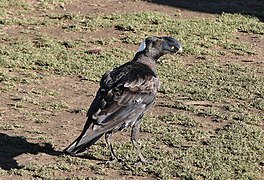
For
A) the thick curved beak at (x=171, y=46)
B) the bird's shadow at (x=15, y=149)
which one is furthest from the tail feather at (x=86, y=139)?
the thick curved beak at (x=171, y=46)

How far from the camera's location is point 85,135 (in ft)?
22.1

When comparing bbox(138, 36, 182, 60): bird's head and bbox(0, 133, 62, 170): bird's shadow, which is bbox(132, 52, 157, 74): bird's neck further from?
bbox(0, 133, 62, 170): bird's shadow

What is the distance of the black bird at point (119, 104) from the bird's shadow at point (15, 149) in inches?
22.6

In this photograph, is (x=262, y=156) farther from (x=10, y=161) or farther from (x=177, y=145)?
(x=10, y=161)

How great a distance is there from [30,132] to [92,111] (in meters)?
1.25

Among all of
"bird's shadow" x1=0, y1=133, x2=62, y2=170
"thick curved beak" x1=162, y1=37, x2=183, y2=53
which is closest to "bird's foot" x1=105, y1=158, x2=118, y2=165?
"bird's shadow" x1=0, y1=133, x2=62, y2=170

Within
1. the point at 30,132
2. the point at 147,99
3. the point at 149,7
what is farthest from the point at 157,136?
the point at 149,7

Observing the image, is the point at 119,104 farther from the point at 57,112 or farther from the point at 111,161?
the point at 57,112

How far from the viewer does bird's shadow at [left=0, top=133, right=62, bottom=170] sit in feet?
23.3

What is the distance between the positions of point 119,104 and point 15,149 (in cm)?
125

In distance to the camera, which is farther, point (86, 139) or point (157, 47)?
point (157, 47)

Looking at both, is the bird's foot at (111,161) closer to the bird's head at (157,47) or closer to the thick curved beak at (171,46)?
the bird's head at (157,47)

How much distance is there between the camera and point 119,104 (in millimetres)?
6871

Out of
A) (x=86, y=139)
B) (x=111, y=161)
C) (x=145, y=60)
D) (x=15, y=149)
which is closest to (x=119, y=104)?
(x=86, y=139)
